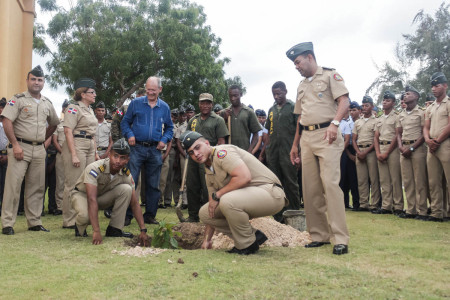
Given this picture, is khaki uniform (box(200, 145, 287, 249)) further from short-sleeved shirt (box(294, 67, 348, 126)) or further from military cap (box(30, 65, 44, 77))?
military cap (box(30, 65, 44, 77))

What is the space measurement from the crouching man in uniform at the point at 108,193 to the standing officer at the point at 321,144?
1953 mm

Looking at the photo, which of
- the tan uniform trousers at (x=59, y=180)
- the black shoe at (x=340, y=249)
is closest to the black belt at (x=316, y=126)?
the black shoe at (x=340, y=249)

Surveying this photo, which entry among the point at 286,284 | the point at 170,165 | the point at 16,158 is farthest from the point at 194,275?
the point at 170,165

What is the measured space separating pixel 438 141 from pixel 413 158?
0.82m

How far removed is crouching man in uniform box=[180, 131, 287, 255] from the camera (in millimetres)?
4297

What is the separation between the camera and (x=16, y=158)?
18.9 ft

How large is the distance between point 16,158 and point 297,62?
375cm

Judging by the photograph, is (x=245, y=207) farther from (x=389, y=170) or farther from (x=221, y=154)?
(x=389, y=170)

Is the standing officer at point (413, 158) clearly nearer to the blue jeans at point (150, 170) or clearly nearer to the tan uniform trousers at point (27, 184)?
the blue jeans at point (150, 170)

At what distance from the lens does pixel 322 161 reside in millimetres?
4566

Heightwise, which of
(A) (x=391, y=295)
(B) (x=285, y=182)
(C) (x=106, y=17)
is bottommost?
(A) (x=391, y=295)

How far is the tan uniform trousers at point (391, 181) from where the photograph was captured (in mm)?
8359

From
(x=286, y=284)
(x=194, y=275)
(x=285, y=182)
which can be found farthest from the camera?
(x=285, y=182)

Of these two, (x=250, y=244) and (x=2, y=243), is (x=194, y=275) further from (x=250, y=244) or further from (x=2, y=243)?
(x=2, y=243)
